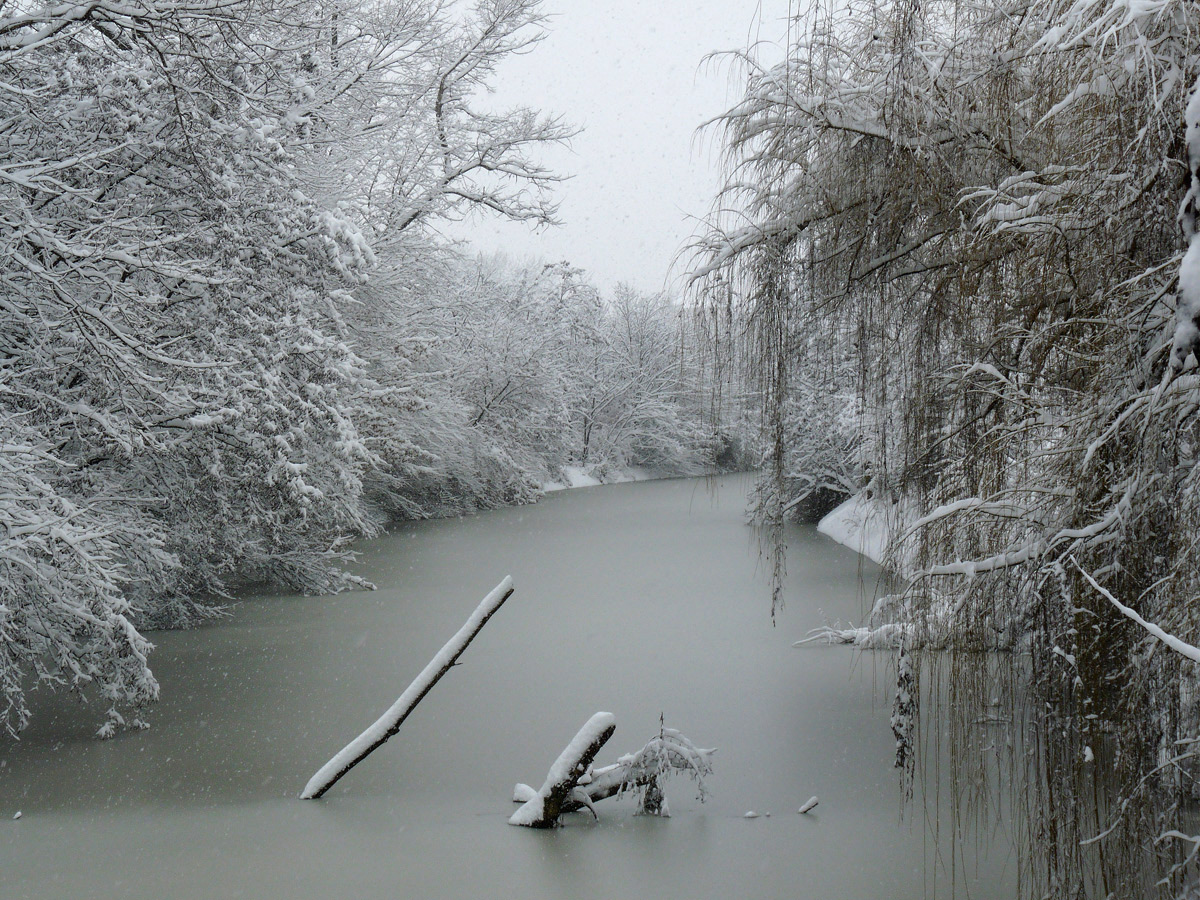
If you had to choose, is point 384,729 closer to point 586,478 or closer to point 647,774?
point 647,774

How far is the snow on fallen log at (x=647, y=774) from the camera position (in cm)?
533

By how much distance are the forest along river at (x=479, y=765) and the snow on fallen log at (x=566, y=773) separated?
0.41ft

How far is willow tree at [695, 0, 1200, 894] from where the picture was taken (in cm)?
213

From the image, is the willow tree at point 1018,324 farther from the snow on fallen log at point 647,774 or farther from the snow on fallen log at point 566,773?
the snow on fallen log at point 647,774

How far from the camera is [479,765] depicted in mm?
6324

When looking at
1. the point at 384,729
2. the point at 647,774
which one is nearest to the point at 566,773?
the point at 647,774

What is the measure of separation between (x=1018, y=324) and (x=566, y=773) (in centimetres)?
317

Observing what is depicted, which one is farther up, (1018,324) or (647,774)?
(1018,324)

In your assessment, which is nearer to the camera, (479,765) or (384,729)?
(384,729)

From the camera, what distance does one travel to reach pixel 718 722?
7.14m

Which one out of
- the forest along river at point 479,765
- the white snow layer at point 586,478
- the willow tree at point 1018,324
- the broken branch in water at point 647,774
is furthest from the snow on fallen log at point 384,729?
the white snow layer at point 586,478

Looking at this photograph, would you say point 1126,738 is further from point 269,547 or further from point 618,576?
point 618,576

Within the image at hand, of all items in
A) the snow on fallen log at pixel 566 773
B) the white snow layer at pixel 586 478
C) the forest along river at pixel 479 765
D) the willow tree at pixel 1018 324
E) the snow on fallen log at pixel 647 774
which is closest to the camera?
the willow tree at pixel 1018 324

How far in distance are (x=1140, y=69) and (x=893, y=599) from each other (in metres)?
1.43
